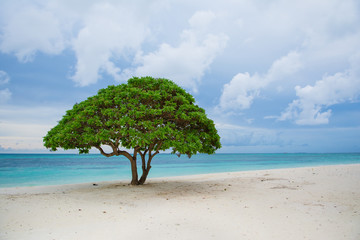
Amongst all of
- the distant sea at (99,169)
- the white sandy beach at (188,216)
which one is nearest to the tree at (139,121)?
the white sandy beach at (188,216)

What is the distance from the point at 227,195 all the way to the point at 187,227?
193 inches

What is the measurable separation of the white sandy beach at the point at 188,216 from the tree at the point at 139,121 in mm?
2456

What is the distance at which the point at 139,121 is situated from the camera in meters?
11.5

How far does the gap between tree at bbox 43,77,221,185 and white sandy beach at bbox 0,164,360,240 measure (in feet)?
8.06

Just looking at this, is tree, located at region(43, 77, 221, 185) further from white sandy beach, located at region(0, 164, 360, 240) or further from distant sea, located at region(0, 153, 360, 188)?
distant sea, located at region(0, 153, 360, 188)

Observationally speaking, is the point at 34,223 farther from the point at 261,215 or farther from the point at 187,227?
the point at 261,215

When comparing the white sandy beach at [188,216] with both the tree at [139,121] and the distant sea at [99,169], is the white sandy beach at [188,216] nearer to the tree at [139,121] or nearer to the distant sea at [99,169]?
the tree at [139,121]

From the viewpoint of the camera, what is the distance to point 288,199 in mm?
10328

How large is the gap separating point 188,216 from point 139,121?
16.4ft

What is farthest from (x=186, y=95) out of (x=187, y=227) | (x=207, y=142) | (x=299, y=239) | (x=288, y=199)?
(x=299, y=239)

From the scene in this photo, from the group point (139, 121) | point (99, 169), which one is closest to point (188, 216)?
point (139, 121)

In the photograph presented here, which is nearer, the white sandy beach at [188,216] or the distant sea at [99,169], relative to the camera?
the white sandy beach at [188,216]

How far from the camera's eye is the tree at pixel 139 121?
1141 cm

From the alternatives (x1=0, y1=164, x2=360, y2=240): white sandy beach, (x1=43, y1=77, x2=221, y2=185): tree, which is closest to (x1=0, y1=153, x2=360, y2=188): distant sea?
(x1=43, y1=77, x2=221, y2=185): tree
